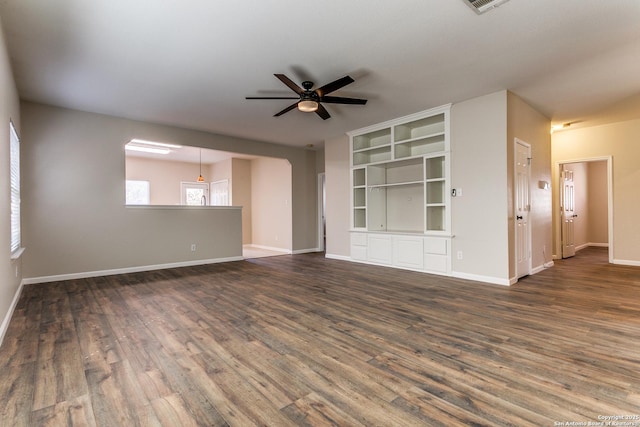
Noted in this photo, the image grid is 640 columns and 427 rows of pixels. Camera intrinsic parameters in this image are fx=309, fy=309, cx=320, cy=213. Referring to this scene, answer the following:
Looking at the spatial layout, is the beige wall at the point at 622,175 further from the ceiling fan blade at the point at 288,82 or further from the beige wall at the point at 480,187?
the ceiling fan blade at the point at 288,82

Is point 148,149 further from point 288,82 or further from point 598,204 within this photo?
point 598,204

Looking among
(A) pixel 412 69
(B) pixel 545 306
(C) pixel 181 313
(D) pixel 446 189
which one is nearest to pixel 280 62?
(A) pixel 412 69

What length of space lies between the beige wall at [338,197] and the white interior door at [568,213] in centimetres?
456

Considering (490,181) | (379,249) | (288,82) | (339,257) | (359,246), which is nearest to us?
(288,82)

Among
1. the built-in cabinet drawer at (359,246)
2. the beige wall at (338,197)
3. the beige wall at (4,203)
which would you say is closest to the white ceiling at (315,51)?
the beige wall at (4,203)

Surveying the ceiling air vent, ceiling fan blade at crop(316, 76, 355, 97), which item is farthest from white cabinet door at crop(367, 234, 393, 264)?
the ceiling air vent

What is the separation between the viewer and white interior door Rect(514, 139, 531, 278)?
15.1ft

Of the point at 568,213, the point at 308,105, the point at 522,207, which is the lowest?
the point at 568,213

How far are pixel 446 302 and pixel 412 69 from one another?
2.72 m

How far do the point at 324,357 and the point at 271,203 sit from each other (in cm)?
696

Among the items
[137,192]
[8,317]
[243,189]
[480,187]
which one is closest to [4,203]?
[8,317]

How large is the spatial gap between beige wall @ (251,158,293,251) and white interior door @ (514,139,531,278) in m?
4.98

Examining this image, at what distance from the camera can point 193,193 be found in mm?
10367

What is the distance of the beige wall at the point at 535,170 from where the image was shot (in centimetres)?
439
